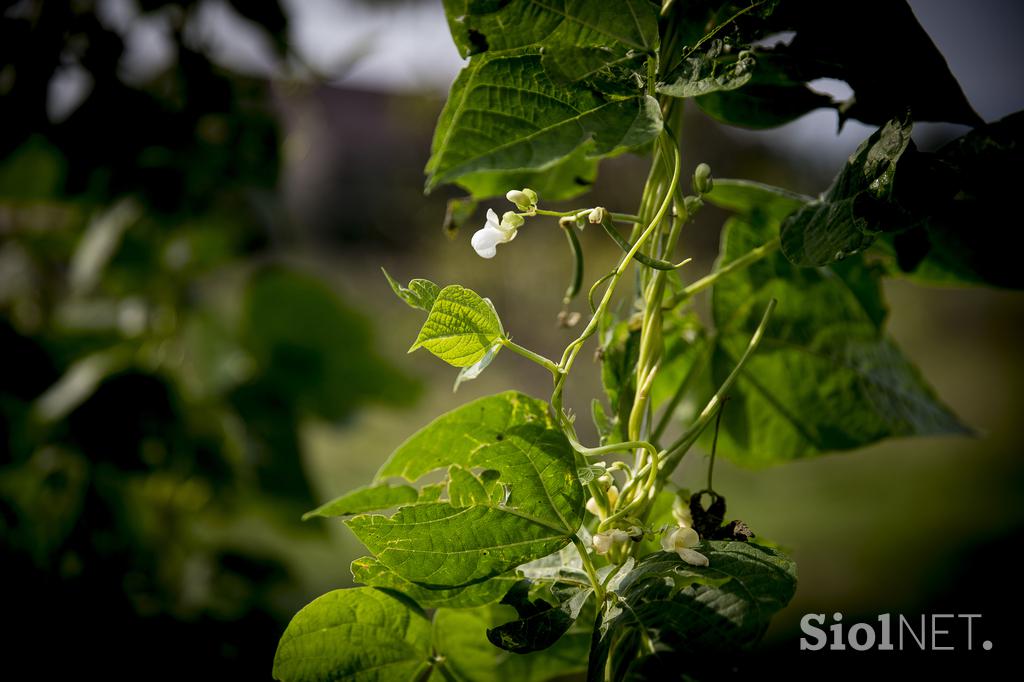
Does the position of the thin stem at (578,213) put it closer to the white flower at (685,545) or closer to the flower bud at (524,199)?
the flower bud at (524,199)

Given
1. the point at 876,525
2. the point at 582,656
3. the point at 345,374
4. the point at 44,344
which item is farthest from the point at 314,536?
the point at 876,525

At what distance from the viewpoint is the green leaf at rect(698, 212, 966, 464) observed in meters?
0.35

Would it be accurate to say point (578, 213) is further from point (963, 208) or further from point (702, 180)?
point (963, 208)

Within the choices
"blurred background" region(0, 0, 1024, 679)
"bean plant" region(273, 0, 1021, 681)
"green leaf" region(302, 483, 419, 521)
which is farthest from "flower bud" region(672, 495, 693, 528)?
"blurred background" region(0, 0, 1024, 679)

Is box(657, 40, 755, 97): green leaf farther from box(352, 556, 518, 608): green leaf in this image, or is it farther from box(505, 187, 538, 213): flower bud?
box(352, 556, 518, 608): green leaf

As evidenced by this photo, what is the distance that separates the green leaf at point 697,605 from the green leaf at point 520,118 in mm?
143

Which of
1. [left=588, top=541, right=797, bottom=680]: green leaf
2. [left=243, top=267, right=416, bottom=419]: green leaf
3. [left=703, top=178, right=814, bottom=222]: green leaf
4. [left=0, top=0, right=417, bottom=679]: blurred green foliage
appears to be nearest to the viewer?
[left=588, top=541, right=797, bottom=680]: green leaf

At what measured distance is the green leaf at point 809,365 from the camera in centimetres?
35

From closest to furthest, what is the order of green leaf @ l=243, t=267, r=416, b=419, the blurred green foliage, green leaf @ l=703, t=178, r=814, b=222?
green leaf @ l=703, t=178, r=814, b=222 < the blurred green foliage < green leaf @ l=243, t=267, r=416, b=419

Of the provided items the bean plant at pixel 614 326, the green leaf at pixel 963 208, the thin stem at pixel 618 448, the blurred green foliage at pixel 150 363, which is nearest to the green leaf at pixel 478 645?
the bean plant at pixel 614 326

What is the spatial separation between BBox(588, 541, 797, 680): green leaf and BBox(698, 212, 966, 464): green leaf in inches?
5.7

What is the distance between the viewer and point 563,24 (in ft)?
0.85

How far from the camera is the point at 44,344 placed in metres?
0.83

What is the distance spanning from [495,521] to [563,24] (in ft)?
0.58
